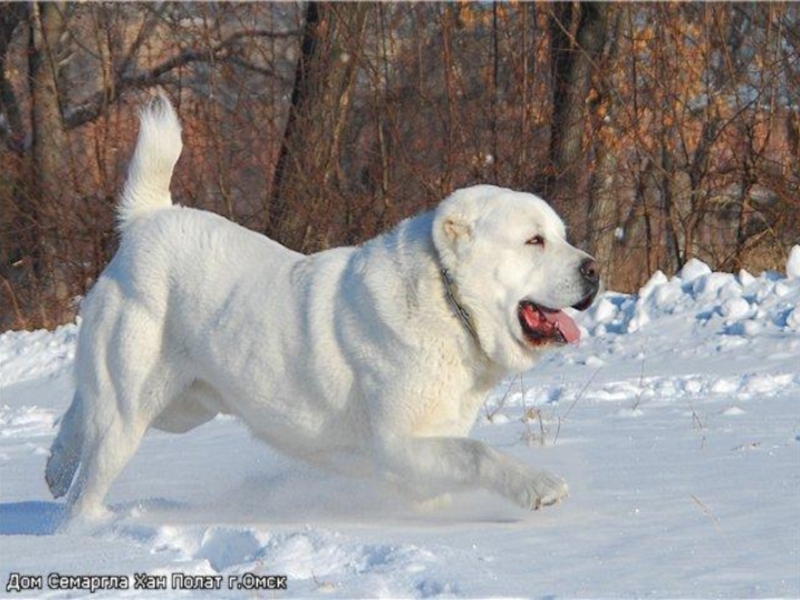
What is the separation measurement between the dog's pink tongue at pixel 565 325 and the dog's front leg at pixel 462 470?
2.08ft

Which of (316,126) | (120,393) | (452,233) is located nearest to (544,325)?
(452,233)

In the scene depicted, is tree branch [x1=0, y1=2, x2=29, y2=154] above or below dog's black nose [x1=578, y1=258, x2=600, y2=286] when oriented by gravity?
below

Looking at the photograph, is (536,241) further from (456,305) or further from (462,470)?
(462,470)

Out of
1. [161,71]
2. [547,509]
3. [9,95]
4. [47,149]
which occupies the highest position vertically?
[547,509]

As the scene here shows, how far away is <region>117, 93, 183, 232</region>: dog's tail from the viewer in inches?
227

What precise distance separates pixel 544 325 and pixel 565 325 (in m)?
0.08

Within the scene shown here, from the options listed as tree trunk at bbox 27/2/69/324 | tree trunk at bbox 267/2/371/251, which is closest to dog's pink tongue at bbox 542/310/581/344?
tree trunk at bbox 267/2/371/251

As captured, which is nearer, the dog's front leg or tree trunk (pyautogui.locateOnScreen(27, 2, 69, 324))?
the dog's front leg

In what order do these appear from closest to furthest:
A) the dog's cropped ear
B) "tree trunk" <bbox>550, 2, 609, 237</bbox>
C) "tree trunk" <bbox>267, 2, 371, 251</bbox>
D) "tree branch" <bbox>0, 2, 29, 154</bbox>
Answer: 1. the dog's cropped ear
2. "tree trunk" <bbox>550, 2, 609, 237</bbox>
3. "tree trunk" <bbox>267, 2, 371, 251</bbox>
4. "tree branch" <bbox>0, 2, 29, 154</bbox>

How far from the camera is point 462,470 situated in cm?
456

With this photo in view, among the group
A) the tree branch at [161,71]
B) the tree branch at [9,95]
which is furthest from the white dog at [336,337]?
the tree branch at [9,95]

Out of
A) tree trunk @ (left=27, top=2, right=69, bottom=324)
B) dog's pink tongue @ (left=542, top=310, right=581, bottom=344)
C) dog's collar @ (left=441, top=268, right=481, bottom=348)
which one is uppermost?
dog's collar @ (left=441, top=268, right=481, bottom=348)

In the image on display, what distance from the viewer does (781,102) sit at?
40.6 feet

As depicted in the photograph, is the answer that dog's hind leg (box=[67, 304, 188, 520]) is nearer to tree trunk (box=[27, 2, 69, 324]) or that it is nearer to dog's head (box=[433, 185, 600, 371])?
dog's head (box=[433, 185, 600, 371])
